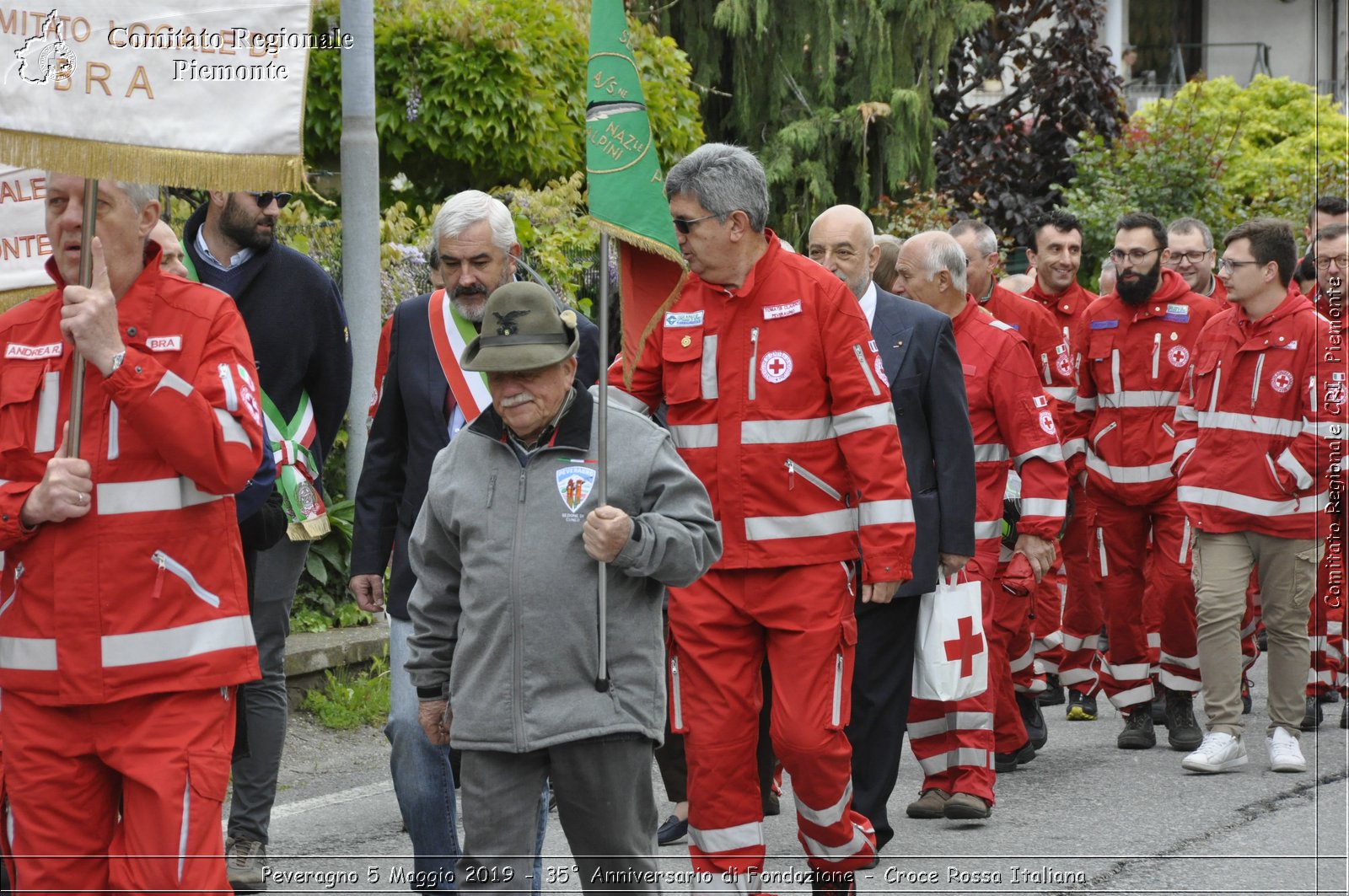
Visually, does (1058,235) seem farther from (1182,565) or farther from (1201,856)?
(1201,856)

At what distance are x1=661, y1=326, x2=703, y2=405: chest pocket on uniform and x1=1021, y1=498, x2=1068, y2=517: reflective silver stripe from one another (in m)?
2.46

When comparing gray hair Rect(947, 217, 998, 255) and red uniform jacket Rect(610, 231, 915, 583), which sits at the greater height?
gray hair Rect(947, 217, 998, 255)

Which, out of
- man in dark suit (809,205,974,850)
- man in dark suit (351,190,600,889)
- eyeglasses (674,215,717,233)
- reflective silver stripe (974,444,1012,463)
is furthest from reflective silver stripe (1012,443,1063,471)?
man in dark suit (351,190,600,889)

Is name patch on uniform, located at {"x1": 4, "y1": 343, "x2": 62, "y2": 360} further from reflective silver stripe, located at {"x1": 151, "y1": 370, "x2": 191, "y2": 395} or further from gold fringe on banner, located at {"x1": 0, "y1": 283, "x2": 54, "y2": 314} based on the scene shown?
gold fringe on banner, located at {"x1": 0, "y1": 283, "x2": 54, "y2": 314}

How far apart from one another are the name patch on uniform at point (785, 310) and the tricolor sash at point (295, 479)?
1777mm

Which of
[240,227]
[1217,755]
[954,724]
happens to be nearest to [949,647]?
[954,724]

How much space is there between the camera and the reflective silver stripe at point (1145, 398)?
9.41 metres

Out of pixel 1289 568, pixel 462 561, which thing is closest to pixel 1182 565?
pixel 1289 568

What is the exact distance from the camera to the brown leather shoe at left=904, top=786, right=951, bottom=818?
23.5 feet

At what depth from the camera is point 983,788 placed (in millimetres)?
7086

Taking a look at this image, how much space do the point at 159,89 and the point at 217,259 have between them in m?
2.14

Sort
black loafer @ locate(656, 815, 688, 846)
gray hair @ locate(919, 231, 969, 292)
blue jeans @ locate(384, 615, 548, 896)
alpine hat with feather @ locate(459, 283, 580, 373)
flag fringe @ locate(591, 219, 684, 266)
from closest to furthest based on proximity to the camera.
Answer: alpine hat with feather @ locate(459, 283, 580, 373) → flag fringe @ locate(591, 219, 684, 266) → blue jeans @ locate(384, 615, 548, 896) → black loafer @ locate(656, 815, 688, 846) → gray hair @ locate(919, 231, 969, 292)

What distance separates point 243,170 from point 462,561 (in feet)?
3.57

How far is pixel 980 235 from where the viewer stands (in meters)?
9.22
